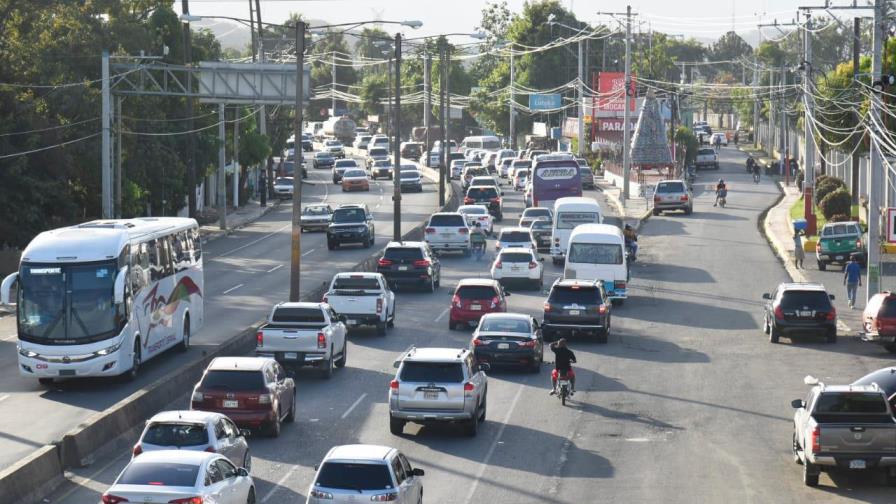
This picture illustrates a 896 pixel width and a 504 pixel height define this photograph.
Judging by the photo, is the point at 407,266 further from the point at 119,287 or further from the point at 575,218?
the point at 119,287

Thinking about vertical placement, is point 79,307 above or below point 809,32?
below

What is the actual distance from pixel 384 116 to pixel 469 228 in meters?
129

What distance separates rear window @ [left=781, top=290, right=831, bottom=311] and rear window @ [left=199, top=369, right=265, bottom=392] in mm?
19179

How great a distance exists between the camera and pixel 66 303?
30.8 metres

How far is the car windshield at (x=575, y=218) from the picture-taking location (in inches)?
2233

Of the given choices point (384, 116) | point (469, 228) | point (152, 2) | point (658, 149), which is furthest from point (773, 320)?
point (384, 116)

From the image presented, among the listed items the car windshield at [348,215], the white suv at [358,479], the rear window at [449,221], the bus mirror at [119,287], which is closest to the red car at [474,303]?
the bus mirror at [119,287]

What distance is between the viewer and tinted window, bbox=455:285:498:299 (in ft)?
136

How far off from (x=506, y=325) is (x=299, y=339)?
16.5 feet

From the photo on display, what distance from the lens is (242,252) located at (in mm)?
65500

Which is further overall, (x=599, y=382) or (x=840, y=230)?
(x=840, y=230)

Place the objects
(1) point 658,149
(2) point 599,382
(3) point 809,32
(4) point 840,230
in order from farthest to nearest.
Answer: (1) point 658,149 < (3) point 809,32 < (4) point 840,230 < (2) point 599,382

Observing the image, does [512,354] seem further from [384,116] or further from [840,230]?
[384,116]

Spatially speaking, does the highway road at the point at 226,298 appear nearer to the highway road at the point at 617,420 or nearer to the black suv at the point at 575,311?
the highway road at the point at 617,420
